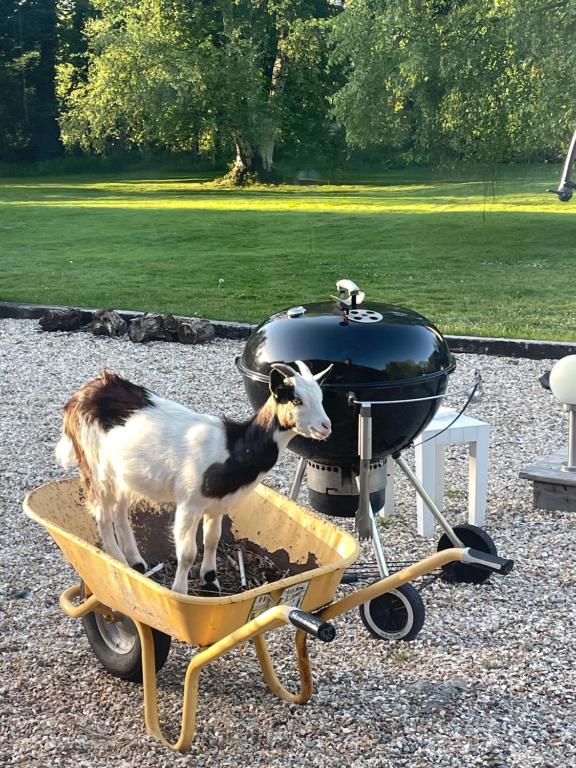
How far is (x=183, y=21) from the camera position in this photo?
3148 centimetres

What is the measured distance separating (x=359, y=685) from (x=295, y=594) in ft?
2.37

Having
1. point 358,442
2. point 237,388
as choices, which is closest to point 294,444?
point 358,442

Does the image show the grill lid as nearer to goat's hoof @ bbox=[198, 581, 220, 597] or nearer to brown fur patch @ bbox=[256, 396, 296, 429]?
brown fur patch @ bbox=[256, 396, 296, 429]

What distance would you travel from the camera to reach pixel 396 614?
3674mm

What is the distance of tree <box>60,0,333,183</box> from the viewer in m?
30.4

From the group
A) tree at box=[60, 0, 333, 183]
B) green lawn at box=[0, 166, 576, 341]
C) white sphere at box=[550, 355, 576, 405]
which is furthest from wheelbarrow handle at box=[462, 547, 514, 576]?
tree at box=[60, 0, 333, 183]

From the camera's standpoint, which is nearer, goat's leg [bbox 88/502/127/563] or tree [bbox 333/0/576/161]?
goat's leg [bbox 88/502/127/563]

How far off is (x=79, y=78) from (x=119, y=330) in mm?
36052

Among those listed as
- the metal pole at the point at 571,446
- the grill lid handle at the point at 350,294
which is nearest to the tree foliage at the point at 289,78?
the metal pole at the point at 571,446

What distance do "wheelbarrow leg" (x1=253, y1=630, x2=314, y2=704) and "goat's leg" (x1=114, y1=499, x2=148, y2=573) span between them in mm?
511

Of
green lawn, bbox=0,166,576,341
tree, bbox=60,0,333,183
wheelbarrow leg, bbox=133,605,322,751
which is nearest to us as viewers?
wheelbarrow leg, bbox=133,605,322,751

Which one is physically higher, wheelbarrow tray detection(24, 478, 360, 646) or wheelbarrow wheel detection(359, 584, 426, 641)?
wheelbarrow tray detection(24, 478, 360, 646)

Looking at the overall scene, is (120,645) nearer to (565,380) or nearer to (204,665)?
(204,665)

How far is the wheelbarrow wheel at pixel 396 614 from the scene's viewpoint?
11.8 ft
